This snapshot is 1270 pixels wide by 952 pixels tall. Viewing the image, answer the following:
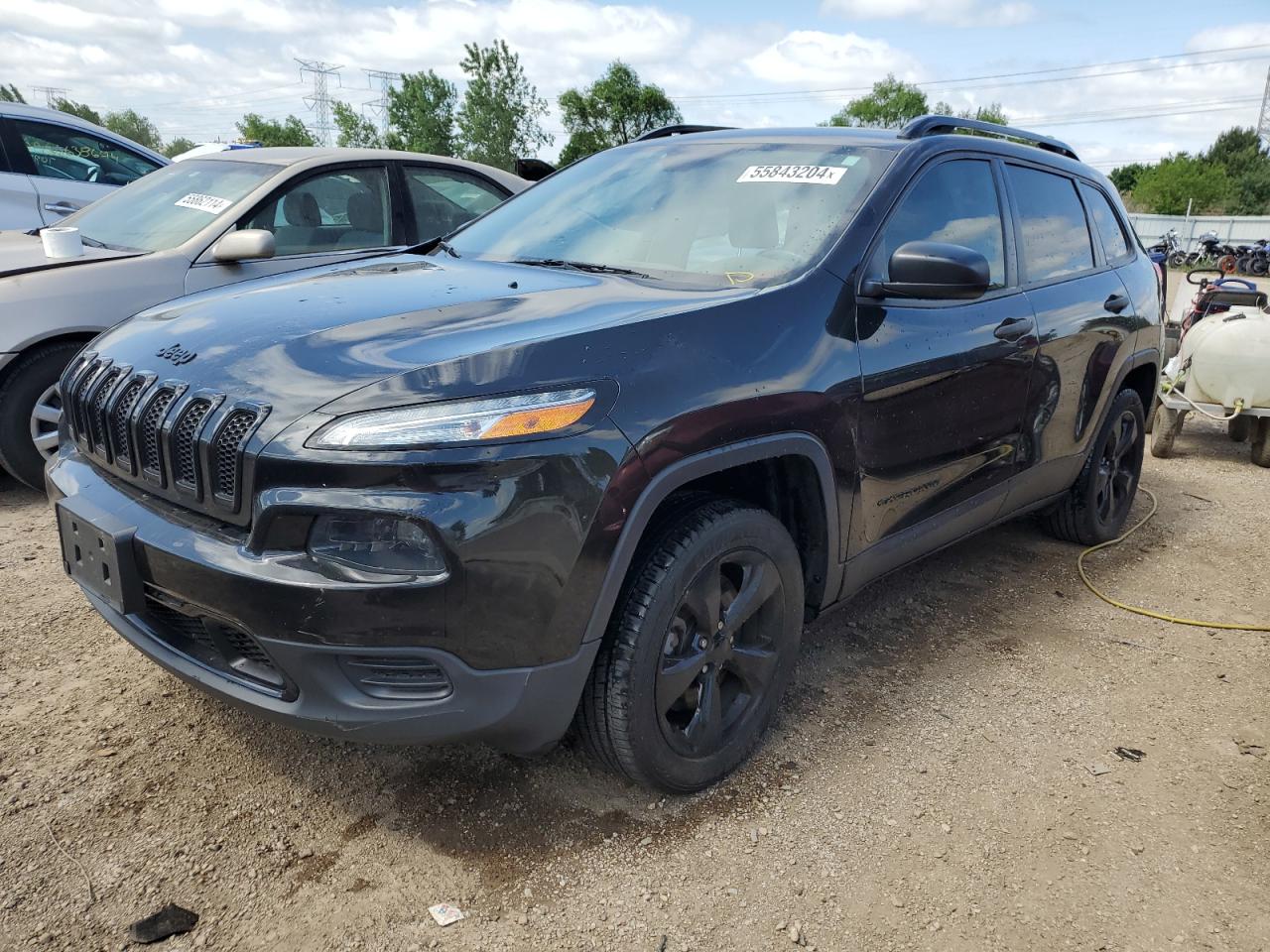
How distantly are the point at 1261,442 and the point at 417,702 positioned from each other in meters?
6.46

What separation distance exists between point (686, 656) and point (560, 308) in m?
0.91

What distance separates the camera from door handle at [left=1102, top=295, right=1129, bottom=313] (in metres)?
3.89

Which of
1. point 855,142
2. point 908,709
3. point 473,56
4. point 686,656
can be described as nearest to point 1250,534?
point 908,709

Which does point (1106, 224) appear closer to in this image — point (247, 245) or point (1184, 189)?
point (247, 245)

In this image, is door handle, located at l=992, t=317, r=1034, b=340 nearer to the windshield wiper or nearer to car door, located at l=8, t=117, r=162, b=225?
the windshield wiper

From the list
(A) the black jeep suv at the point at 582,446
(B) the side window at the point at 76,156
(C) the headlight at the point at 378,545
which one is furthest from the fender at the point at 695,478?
(B) the side window at the point at 76,156

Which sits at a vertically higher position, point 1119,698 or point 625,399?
point 625,399

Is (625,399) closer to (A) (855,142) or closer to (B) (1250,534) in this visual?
(A) (855,142)

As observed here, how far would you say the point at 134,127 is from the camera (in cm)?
8344

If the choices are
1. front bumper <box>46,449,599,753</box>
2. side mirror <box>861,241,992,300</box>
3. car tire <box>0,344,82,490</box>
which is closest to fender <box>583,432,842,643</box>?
front bumper <box>46,449,599,753</box>

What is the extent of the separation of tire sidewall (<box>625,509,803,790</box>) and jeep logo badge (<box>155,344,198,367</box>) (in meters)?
1.19

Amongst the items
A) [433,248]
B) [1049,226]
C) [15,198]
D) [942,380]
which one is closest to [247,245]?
[433,248]

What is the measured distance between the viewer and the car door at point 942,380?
268cm

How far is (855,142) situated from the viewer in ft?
9.80
